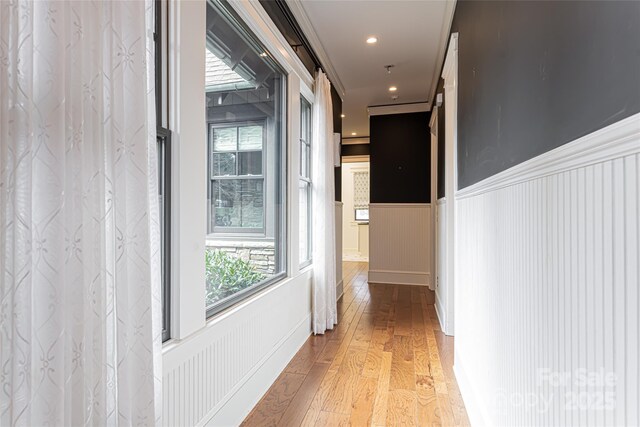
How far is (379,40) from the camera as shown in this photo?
312 centimetres

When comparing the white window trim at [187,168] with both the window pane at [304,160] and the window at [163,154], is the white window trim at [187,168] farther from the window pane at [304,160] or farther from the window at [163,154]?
the window pane at [304,160]

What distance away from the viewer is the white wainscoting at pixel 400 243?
499 cm

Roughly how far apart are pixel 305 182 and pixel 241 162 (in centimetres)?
111

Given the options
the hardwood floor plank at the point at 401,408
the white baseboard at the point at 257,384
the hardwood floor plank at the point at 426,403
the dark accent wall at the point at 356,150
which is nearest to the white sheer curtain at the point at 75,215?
the white baseboard at the point at 257,384

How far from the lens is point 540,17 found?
0.97 metres

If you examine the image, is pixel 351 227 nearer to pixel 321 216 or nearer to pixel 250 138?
pixel 321 216

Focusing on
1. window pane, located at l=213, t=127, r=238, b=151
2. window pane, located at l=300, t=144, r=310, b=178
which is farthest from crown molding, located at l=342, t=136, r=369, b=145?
window pane, located at l=213, t=127, r=238, b=151

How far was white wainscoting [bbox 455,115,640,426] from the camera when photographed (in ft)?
1.90

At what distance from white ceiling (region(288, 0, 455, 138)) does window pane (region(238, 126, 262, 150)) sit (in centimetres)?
106

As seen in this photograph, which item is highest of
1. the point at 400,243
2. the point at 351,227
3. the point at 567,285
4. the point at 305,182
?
the point at 305,182

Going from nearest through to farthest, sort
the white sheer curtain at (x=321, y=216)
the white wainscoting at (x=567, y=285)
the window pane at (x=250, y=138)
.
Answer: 1. the white wainscoting at (x=567, y=285)
2. the window pane at (x=250, y=138)
3. the white sheer curtain at (x=321, y=216)

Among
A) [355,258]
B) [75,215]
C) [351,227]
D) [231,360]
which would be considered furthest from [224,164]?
[351,227]

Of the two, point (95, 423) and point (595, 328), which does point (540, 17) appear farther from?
point (95, 423)

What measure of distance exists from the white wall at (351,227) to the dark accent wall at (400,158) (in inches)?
114
